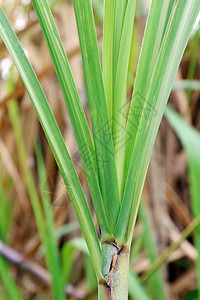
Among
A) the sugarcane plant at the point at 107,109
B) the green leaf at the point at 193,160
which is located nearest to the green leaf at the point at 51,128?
the sugarcane plant at the point at 107,109

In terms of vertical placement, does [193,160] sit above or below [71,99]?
below

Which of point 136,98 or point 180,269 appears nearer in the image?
point 136,98

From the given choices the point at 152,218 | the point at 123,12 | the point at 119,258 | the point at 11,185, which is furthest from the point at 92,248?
the point at 11,185

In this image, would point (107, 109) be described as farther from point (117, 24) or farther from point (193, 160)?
point (193, 160)

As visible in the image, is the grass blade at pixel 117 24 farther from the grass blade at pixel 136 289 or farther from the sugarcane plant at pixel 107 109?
the grass blade at pixel 136 289

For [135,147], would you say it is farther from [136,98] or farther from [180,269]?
[180,269]

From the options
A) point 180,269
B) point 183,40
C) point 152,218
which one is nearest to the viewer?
point 183,40

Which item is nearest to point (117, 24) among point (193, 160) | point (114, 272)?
point (114, 272)

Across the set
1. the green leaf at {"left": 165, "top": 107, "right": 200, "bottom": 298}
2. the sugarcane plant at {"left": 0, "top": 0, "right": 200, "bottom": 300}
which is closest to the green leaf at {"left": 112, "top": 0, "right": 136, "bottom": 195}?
the sugarcane plant at {"left": 0, "top": 0, "right": 200, "bottom": 300}
